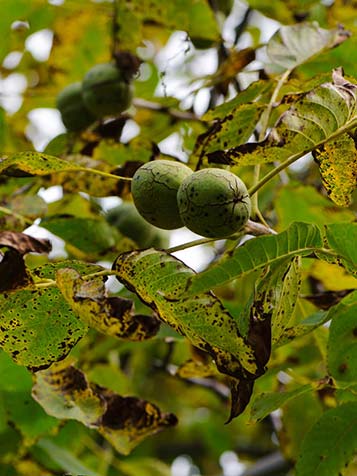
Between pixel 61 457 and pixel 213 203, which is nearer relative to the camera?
pixel 213 203

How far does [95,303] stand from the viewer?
3.74ft

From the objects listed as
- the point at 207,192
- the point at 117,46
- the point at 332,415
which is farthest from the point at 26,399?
the point at 117,46

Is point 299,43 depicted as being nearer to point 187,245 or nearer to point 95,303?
point 187,245

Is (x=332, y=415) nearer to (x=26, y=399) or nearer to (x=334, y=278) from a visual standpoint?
(x=334, y=278)

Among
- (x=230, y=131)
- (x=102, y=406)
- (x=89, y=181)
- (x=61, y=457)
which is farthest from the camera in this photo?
(x=61, y=457)

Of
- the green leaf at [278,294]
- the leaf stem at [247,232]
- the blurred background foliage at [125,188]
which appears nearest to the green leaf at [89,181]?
the blurred background foliage at [125,188]

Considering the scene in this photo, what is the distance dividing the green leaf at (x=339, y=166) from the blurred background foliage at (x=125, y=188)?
36cm

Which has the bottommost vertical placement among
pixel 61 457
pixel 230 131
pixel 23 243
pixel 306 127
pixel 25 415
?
pixel 61 457

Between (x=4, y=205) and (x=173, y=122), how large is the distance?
2.29 feet

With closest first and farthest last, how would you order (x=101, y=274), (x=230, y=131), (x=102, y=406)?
1. (x=101, y=274)
2. (x=230, y=131)
3. (x=102, y=406)

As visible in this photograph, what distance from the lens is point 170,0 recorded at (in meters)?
2.32

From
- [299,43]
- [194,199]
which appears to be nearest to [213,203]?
[194,199]

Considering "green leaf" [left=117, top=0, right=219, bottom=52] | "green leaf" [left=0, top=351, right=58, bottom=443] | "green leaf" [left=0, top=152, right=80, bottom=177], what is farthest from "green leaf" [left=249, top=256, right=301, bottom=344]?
"green leaf" [left=117, top=0, right=219, bottom=52]

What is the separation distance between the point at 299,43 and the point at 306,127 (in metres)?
0.74
